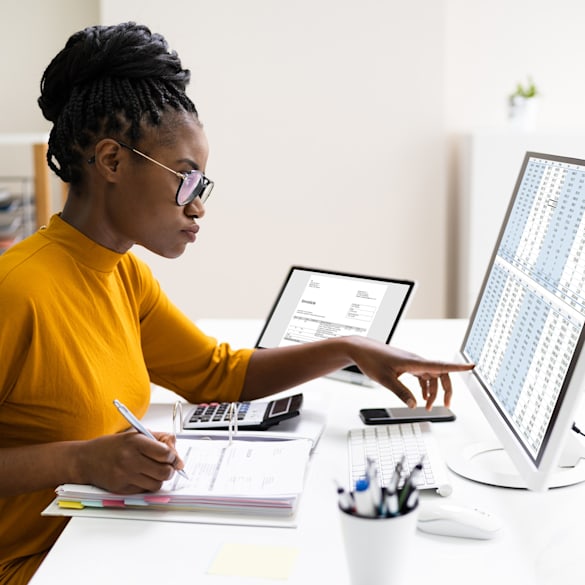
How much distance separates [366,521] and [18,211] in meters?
2.99

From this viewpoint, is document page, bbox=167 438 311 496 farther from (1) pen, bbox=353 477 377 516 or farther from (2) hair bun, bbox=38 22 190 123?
(2) hair bun, bbox=38 22 190 123

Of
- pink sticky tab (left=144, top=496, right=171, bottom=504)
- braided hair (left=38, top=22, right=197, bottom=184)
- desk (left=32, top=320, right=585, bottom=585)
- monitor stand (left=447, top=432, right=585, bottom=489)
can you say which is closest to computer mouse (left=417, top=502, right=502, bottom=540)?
desk (left=32, top=320, right=585, bottom=585)

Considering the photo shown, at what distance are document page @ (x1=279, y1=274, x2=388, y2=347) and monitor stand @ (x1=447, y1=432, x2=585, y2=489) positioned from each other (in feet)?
1.31

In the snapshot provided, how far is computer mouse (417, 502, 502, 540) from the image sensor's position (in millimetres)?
1018

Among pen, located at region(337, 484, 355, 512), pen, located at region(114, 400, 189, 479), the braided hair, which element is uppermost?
the braided hair

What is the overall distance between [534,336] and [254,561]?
0.46 m

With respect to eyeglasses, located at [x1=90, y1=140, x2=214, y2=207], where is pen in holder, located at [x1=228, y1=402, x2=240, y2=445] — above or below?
below

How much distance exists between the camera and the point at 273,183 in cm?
354

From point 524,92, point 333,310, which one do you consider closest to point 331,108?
point 524,92

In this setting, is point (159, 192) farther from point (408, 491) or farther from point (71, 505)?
point (408, 491)

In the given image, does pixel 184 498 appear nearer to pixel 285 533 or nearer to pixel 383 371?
pixel 285 533

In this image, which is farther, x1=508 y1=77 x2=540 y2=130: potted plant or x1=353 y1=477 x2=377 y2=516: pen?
x1=508 y1=77 x2=540 y2=130: potted plant

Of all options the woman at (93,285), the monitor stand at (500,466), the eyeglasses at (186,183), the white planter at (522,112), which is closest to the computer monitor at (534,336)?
the monitor stand at (500,466)

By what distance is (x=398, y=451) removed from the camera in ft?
4.25
